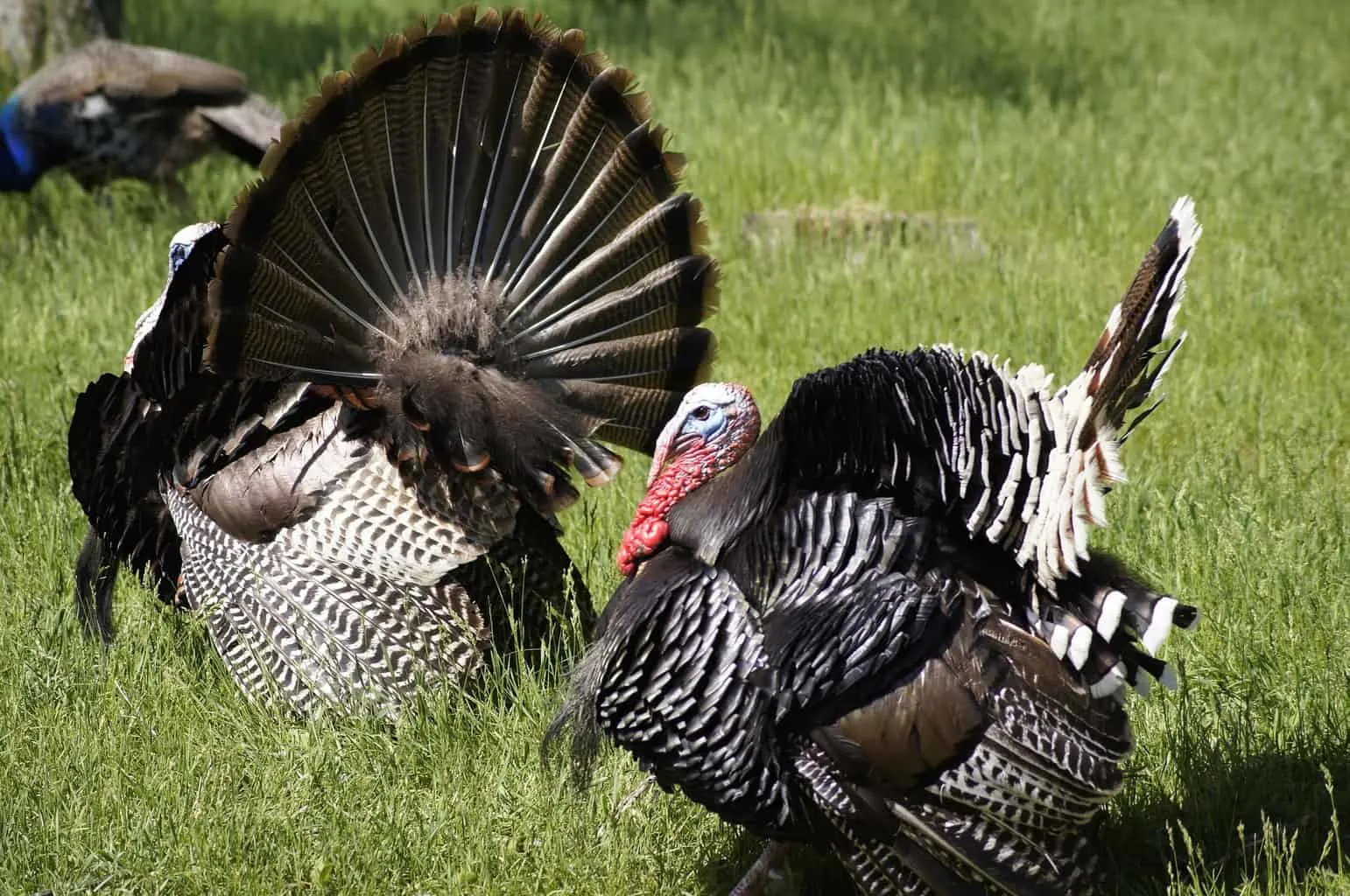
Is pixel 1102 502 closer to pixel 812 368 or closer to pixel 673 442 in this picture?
pixel 673 442

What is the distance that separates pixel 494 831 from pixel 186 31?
9.06m

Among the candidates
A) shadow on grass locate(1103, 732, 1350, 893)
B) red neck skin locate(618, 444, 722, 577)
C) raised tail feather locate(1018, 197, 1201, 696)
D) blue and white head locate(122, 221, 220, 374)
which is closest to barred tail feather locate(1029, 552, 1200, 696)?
raised tail feather locate(1018, 197, 1201, 696)

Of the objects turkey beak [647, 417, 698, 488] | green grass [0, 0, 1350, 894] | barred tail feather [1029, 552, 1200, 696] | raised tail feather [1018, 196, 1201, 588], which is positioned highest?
raised tail feather [1018, 196, 1201, 588]

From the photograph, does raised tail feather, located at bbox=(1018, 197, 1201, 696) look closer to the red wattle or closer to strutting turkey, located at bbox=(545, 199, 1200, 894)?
strutting turkey, located at bbox=(545, 199, 1200, 894)

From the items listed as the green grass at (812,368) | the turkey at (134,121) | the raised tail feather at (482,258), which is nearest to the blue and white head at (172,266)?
the raised tail feather at (482,258)

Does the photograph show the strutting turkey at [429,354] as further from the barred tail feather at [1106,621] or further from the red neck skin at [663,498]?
the barred tail feather at [1106,621]

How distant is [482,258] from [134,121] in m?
4.82

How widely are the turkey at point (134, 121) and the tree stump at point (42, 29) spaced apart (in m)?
0.76

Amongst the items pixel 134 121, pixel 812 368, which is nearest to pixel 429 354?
pixel 812 368

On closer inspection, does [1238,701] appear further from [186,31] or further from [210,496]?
[186,31]

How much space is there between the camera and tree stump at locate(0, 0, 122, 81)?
8.81 metres

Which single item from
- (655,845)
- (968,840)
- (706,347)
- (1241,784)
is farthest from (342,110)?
(1241,784)

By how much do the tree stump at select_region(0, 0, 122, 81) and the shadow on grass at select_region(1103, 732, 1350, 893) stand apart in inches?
303

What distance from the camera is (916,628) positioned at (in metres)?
3.04
